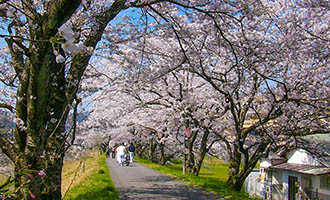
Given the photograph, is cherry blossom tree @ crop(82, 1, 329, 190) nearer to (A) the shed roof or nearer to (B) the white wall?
(A) the shed roof

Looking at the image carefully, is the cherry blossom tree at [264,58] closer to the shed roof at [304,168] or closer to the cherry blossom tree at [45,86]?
the cherry blossom tree at [45,86]

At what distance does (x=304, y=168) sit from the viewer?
16188 mm

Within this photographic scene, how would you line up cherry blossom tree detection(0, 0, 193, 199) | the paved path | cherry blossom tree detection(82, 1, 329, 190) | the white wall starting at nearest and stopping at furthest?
cherry blossom tree detection(0, 0, 193, 199)
cherry blossom tree detection(82, 1, 329, 190)
the paved path
the white wall

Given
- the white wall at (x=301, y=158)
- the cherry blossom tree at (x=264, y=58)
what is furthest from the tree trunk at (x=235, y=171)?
the white wall at (x=301, y=158)

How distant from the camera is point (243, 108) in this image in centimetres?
1305

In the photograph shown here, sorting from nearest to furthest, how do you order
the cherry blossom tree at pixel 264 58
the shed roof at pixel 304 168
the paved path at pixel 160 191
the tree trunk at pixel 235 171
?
1. the cherry blossom tree at pixel 264 58
2. the paved path at pixel 160 191
3. the tree trunk at pixel 235 171
4. the shed roof at pixel 304 168

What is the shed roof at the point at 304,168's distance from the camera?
14.5 m

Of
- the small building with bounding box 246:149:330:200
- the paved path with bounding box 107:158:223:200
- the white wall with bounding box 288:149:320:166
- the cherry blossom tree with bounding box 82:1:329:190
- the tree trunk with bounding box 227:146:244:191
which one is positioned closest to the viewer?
the cherry blossom tree with bounding box 82:1:329:190

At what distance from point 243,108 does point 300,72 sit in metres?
3.16

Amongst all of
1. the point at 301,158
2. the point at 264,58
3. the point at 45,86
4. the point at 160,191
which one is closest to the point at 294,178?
the point at 301,158

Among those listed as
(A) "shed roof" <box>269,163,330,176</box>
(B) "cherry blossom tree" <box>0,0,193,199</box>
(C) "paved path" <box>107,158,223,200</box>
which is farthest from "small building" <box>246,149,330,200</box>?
(B) "cherry blossom tree" <box>0,0,193,199</box>

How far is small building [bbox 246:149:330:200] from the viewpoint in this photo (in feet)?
50.5

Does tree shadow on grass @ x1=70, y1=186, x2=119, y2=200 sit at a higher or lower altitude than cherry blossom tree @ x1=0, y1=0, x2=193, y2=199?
lower

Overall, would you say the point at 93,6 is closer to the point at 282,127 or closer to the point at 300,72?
the point at 300,72
